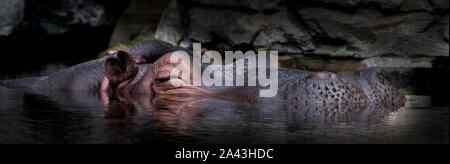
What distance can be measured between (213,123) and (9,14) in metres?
5.58

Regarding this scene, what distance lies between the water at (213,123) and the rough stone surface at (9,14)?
3.70 meters

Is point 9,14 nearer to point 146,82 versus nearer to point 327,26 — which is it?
point 146,82

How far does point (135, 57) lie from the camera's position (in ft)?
19.0

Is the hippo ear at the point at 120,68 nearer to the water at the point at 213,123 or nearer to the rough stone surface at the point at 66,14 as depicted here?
the water at the point at 213,123

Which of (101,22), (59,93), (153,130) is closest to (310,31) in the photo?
(101,22)

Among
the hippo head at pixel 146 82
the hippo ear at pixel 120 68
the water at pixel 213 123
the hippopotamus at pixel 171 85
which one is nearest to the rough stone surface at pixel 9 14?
the hippopotamus at pixel 171 85

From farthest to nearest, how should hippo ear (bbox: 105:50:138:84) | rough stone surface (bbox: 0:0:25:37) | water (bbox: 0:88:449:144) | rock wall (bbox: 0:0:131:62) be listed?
1. rock wall (bbox: 0:0:131:62)
2. rough stone surface (bbox: 0:0:25:37)
3. hippo ear (bbox: 105:50:138:84)
4. water (bbox: 0:88:449:144)

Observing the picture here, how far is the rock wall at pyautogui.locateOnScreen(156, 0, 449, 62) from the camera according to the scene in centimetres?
1002

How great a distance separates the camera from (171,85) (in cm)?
511

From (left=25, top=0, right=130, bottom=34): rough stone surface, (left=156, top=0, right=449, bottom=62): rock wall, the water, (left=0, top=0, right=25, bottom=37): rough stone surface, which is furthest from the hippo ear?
(left=156, top=0, right=449, bottom=62): rock wall

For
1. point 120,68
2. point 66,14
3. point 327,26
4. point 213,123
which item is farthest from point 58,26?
point 213,123

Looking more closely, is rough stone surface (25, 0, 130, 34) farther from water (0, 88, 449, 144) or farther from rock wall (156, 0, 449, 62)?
water (0, 88, 449, 144)

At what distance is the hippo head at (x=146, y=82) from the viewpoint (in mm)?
4980
